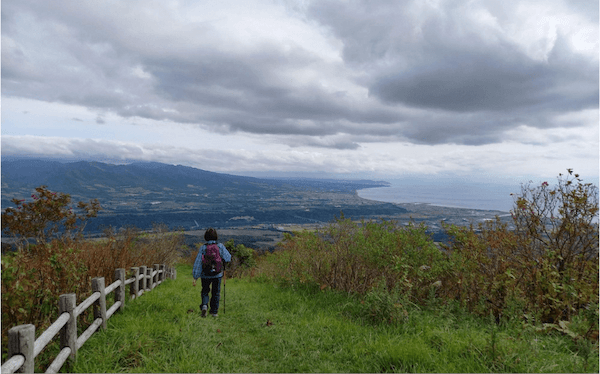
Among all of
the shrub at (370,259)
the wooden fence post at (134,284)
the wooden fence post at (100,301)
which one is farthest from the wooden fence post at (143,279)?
the shrub at (370,259)

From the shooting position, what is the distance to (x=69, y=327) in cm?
528

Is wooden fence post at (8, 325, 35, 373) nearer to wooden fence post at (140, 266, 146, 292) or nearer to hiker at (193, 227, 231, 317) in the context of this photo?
hiker at (193, 227, 231, 317)

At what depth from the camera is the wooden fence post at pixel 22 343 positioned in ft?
13.2

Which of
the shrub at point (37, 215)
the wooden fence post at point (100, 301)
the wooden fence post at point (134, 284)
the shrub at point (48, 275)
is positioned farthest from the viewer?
the shrub at point (37, 215)

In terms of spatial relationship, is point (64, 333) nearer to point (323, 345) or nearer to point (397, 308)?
point (323, 345)

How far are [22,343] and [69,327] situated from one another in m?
1.29

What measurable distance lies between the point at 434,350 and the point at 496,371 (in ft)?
2.92

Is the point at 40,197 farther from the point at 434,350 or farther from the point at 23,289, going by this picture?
the point at 434,350

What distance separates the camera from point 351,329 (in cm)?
673

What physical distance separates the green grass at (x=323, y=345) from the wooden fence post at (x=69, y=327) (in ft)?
0.71

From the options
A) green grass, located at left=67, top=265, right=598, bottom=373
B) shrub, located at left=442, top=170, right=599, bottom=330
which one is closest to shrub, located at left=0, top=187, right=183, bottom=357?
green grass, located at left=67, top=265, right=598, bottom=373

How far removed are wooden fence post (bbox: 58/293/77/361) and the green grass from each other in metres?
0.22

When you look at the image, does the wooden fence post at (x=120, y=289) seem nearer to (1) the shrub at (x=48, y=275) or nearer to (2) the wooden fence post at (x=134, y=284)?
(1) the shrub at (x=48, y=275)

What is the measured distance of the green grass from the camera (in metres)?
5.14
